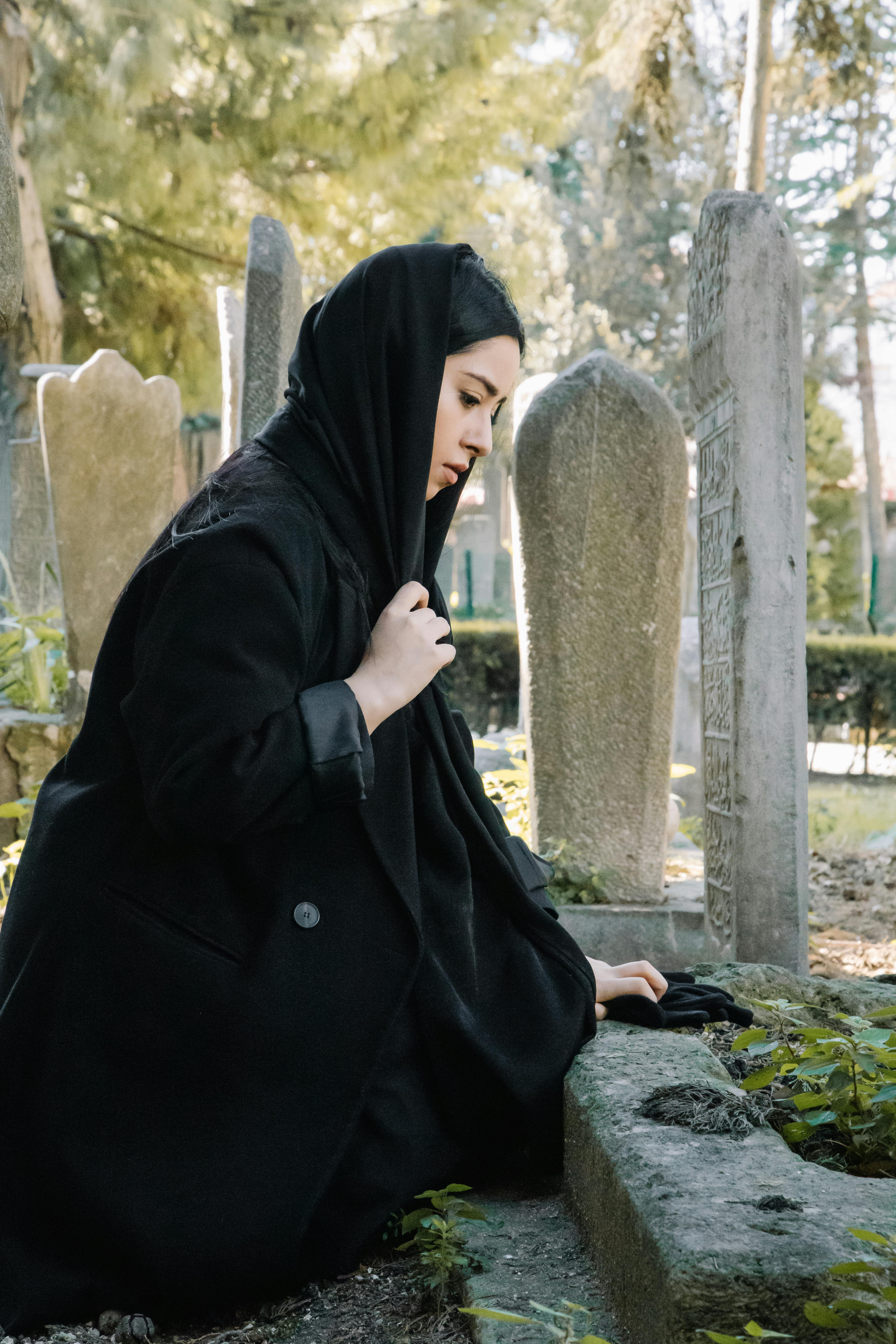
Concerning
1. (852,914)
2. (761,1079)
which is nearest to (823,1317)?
(761,1079)

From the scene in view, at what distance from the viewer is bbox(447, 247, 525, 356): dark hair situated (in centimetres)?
194

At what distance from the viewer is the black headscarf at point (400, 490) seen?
6.14 feet

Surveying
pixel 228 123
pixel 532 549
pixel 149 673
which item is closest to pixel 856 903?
pixel 532 549

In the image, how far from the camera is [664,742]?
4.09m

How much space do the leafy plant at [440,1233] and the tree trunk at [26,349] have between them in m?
6.95

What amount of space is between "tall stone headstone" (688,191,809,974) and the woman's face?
61.8 inches

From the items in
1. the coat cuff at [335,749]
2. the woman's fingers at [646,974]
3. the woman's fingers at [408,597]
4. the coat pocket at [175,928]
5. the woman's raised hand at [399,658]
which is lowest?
the woman's fingers at [646,974]

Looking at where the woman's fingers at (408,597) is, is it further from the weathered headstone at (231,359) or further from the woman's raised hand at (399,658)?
the weathered headstone at (231,359)

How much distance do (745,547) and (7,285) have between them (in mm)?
2332

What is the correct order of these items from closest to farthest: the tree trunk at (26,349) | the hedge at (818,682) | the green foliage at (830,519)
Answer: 1. the tree trunk at (26,349)
2. the hedge at (818,682)
3. the green foliage at (830,519)

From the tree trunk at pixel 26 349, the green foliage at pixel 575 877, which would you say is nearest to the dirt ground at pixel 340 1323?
the green foliage at pixel 575 877

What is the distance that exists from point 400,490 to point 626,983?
A: 39.3 inches

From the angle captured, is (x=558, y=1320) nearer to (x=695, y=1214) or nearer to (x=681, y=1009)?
(x=695, y=1214)

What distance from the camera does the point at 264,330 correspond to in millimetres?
4801
